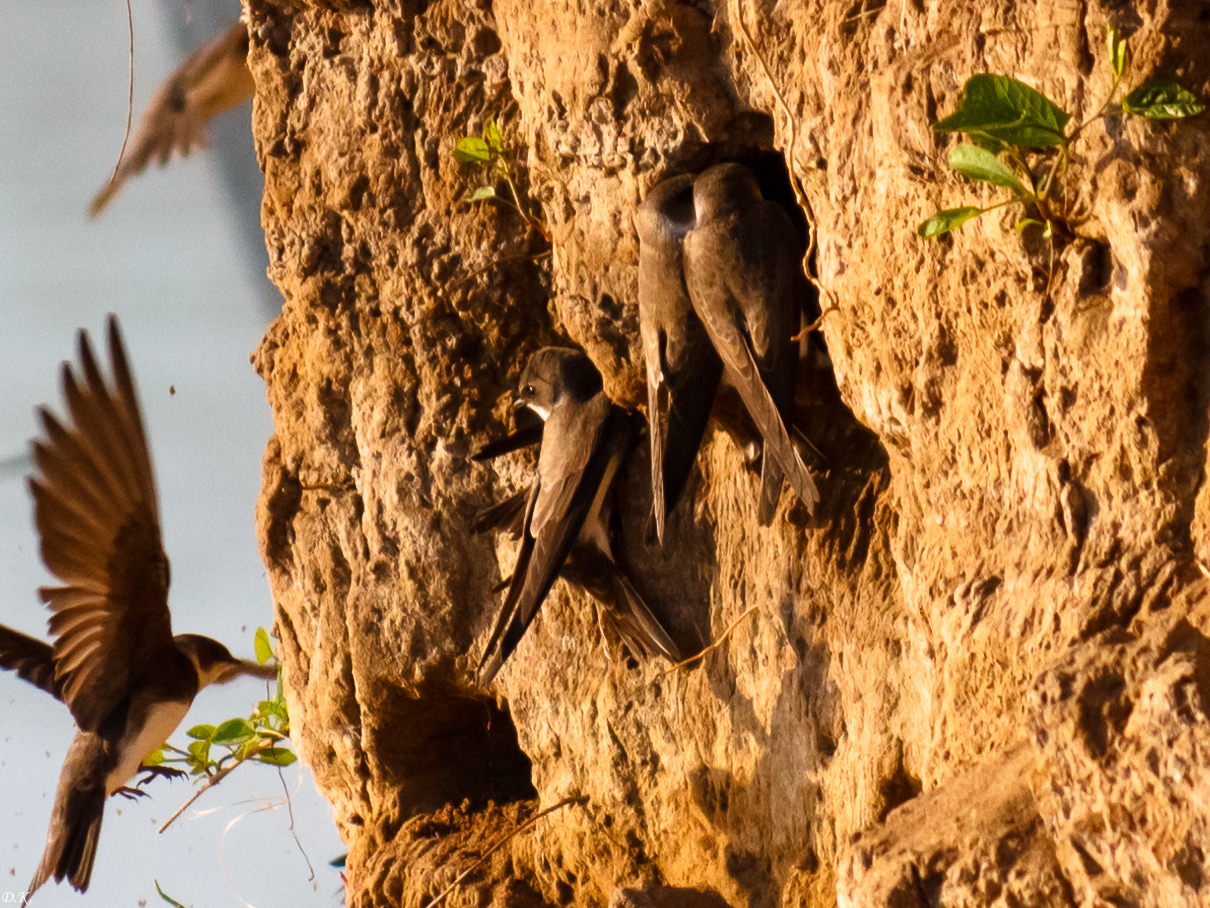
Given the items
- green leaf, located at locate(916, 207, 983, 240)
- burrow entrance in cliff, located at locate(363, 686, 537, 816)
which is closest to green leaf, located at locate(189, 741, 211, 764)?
burrow entrance in cliff, located at locate(363, 686, 537, 816)

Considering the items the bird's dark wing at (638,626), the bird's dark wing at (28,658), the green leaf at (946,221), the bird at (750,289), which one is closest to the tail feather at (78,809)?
the bird's dark wing at (28,658)

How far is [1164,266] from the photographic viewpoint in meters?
0.90

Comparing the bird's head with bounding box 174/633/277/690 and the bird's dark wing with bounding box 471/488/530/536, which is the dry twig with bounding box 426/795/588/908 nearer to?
the bird's dark wing with bounding box 471/488/530/536

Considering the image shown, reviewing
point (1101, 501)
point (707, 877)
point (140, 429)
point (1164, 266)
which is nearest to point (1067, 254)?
point (1164, 266)

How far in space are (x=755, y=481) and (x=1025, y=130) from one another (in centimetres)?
74

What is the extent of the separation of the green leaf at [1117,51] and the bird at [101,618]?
4.72 feet

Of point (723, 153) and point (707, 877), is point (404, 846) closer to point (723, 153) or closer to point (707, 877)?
point (707, 877)

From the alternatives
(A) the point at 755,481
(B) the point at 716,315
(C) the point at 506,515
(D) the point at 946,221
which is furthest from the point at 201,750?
(D) the point at 946,221

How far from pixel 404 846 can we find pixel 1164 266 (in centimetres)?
157

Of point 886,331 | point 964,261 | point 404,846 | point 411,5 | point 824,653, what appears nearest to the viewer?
point 964,261

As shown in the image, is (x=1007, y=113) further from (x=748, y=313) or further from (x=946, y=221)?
(x=748, y=313)

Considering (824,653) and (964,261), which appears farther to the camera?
(824,653)

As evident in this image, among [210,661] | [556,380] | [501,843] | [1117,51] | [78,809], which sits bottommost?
[501,843]

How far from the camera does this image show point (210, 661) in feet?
7.80
